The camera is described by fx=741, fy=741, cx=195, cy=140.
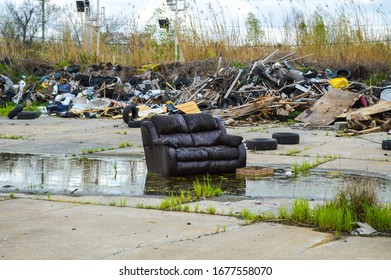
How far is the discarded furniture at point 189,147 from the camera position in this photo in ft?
39.9

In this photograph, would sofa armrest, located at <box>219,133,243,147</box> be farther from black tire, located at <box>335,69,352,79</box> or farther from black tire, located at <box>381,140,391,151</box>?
black tire, located at <box>335,69,352,79</box>

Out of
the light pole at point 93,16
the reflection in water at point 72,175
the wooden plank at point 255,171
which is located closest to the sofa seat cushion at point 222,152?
the wooden plank at point 255,171

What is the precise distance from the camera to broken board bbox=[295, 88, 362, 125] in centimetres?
2169

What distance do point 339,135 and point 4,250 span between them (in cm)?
1318

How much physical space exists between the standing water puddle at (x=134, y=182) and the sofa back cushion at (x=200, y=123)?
109 centimetres

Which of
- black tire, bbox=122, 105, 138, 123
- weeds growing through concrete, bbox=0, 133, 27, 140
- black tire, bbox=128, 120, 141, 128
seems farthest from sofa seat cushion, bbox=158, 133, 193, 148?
black tire, bbox=122, 105, 138, 123

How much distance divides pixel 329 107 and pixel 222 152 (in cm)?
1016

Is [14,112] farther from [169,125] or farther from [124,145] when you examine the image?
[169,125]

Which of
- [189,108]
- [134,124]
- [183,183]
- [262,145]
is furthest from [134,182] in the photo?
[189,108]

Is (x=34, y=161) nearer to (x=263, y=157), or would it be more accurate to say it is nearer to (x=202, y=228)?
(x=263, y=157)

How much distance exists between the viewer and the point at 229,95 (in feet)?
83.3

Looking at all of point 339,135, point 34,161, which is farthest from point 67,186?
point 339,135

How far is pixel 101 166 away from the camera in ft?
45.0

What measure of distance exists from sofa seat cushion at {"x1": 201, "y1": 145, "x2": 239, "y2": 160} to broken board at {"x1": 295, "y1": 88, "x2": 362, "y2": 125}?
9.21 metres
